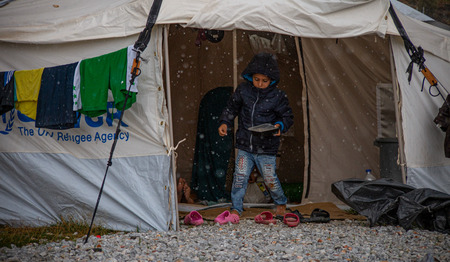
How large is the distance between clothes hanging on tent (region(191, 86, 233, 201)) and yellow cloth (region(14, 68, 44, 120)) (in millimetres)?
2517

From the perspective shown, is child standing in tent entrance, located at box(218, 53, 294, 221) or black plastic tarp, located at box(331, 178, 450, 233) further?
child standing in tent entrance, located at box(218, 53, 294, 221)

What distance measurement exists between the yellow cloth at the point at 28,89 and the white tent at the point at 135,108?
169 millimetres

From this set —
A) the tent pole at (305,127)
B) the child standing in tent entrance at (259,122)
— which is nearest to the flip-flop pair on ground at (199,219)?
the child standing in tent entrance at (259,122)

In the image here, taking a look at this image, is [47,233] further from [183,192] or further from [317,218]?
[317,218]

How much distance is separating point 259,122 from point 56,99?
1.99 m

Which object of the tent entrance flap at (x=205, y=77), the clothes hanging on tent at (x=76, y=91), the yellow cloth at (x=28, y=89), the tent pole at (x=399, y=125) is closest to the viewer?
the clothes hanging on tent at (x=76, y=91)

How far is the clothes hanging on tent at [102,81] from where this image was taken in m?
4.39

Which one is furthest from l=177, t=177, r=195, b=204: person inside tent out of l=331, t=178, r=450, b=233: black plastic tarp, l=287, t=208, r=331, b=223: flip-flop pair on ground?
l=331, t=178, r=450, b=233: black plastic tarp

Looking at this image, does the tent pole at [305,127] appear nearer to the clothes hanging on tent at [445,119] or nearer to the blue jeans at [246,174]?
the blue jeans at [246,174]

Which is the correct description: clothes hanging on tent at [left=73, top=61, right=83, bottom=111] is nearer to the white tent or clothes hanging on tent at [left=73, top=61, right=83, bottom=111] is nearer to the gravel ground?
the white tent

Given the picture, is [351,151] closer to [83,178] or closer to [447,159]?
[447,159]

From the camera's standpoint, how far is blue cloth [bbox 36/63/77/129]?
15.0 ft

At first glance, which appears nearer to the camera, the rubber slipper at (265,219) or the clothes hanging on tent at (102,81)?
the clothes hanging on tent at (102,81)

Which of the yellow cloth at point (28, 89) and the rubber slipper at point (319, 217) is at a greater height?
the yellow cloth at point (28, 89)
